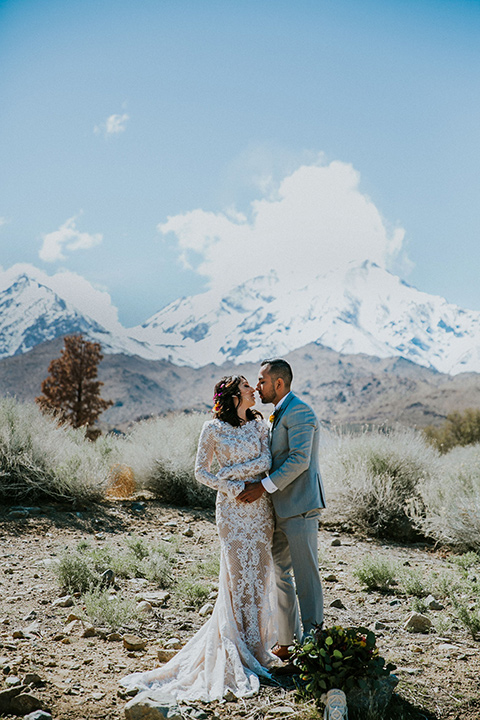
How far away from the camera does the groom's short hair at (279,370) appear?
420 cm

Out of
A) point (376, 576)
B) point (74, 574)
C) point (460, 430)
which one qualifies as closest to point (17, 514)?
point (74, 574)

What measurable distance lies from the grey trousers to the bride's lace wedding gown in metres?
0.09

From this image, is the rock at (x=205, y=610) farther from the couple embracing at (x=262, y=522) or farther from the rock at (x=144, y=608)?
the couple embracing at (x=262, y=522)

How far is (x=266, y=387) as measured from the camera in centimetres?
420

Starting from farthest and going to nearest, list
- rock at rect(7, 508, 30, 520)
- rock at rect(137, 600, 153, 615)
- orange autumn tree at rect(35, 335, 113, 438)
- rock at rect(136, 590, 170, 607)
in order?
1. orange autumn tree at rect(35, 335, 113, 438)
2. rock at rect(7, 508, 30, 520)
3. rock at rect(136, 590, 170, 607)
4. rock at rect(137, 600, 153, 615)

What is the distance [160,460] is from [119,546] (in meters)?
2.96

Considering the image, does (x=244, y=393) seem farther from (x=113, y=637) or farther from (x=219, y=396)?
(x=113, y=637)

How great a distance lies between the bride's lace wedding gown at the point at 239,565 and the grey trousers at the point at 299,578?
3.7 inches

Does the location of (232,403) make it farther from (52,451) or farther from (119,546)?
(52,451)

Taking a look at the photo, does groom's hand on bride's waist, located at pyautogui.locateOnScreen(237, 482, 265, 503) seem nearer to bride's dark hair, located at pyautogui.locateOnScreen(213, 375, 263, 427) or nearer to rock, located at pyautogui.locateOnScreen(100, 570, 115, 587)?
bride's dark hair, located at pyautogui.locateOnScreen(213, 375, 263, 427)

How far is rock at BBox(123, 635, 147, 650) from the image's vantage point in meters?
4.05

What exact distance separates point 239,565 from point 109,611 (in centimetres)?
122

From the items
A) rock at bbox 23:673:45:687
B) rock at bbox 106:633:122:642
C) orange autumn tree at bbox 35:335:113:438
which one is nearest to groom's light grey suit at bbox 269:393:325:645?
rock at bbox 106:633:122:642

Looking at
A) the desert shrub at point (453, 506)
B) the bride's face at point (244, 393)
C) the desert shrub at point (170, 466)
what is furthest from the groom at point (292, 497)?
the desert shrub at point (170, 466)
